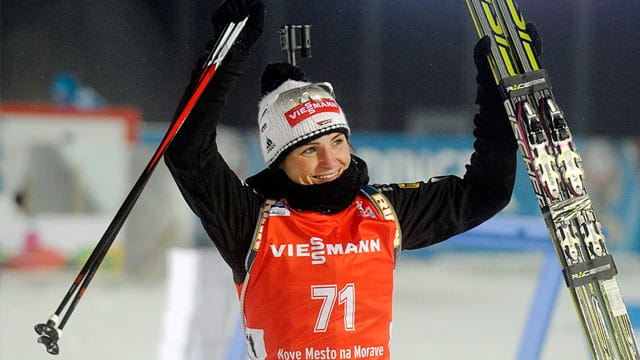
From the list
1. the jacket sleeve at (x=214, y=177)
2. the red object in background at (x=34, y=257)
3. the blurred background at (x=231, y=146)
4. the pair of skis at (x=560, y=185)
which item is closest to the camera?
the jacket sleeve at (x=214, y=177)

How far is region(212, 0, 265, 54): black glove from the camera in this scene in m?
1.73

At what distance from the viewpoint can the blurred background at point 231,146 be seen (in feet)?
8.93

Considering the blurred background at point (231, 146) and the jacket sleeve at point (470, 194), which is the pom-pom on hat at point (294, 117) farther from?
the blurred background at point (231, 146)

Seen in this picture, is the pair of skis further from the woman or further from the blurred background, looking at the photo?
the blurred background

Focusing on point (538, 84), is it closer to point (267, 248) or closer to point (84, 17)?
point (267, 248)

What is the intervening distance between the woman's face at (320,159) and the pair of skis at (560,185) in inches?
12.0

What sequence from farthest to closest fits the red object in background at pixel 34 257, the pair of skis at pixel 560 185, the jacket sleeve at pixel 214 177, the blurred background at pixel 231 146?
1. the red object in background at pixel 34 257
2. the blurred background at pixel 231 146
3. the pair of skis at pixel 560 185
4. the jacket sleeve at pixel 214 177

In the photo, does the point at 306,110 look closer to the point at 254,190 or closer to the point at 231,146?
the point at 254,190

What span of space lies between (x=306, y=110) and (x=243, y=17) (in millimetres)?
180

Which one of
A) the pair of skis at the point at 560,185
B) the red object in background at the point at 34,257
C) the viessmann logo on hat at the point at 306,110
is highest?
the red object in background at the point at 34,257

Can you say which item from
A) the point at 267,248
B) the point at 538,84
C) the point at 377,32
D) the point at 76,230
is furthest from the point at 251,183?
the point at 76,230

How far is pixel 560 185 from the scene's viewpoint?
1.85 m

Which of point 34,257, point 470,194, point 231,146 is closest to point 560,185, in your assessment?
point 470,194

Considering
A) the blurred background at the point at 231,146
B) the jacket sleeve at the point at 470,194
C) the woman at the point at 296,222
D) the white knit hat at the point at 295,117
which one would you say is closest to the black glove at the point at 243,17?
the woman at the point at 296,222
